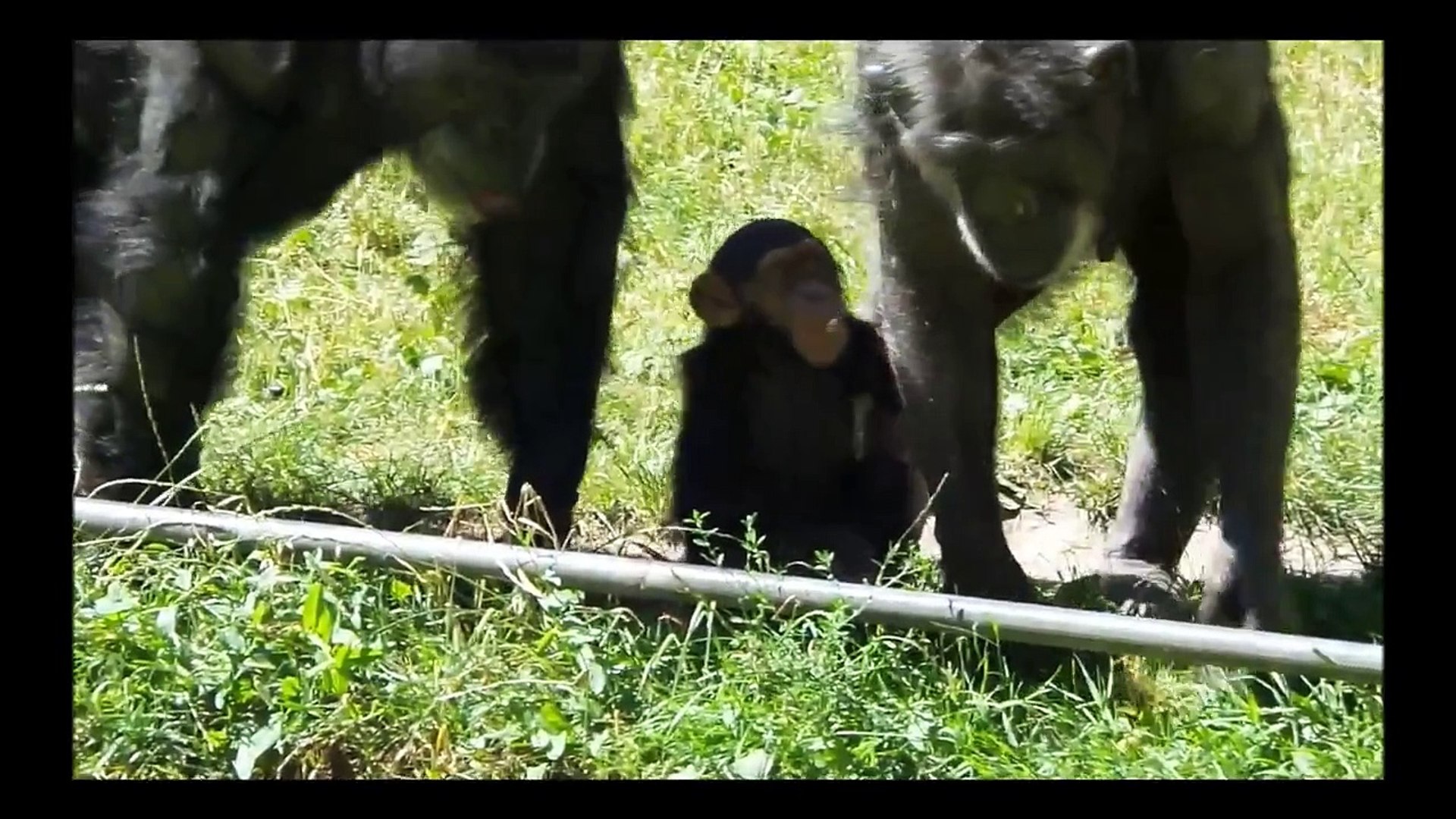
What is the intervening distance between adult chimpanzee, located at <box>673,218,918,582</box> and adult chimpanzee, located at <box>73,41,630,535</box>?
268 millimetres

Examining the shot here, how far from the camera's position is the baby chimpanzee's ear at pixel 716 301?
3.47 meters

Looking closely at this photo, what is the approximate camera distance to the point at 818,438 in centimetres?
351

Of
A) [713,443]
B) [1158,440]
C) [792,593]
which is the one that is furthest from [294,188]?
[1158,440]

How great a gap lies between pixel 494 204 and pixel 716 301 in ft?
1.52

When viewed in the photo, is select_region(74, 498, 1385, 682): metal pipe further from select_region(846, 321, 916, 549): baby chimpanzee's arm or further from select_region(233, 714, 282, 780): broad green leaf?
select_region(846, 321, 916, 549): baby chimpanzee's arm

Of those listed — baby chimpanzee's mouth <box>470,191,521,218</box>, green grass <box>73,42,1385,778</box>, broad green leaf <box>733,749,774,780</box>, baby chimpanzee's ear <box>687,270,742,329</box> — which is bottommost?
broad green leaf <box>733,749,774,780</box>

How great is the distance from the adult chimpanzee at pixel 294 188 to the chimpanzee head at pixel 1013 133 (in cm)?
71

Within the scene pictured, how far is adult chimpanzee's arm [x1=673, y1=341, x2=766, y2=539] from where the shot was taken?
346 centimetres

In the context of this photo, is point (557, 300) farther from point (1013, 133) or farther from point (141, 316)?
point (1013, 133)

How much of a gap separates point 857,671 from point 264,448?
5.47 feet

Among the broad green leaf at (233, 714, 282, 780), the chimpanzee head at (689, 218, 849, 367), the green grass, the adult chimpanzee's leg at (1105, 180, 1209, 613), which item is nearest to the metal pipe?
the green grass

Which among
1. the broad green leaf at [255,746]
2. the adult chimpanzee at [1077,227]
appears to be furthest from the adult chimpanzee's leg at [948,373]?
the broad green leaf at [255,746]

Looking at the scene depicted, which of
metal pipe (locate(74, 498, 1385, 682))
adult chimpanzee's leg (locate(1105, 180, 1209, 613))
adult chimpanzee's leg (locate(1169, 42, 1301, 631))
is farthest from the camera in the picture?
adult chimpanzee's leg (locate(1105, 180, 1209, 613))

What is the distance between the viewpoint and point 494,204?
3.51 m
